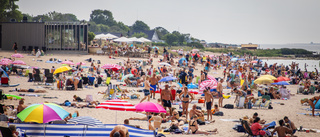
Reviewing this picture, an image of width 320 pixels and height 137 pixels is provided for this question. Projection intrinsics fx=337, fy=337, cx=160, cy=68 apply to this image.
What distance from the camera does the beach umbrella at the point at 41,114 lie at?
749 cm

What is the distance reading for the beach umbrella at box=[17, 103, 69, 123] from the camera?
7492mm

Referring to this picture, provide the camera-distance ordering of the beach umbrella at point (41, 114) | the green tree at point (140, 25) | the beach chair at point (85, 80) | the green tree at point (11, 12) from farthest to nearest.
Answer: the green tree at point (140, 25)
the green tree at point (11, 12)
the beach chair at point (85, 80)
the beach umbrella at point (41, 114)

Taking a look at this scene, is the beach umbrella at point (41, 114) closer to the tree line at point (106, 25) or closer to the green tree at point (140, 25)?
Result: the tree line at point (106, 25)

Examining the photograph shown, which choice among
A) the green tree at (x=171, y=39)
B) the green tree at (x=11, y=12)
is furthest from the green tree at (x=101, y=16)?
the green tree at (x=11, y=12)

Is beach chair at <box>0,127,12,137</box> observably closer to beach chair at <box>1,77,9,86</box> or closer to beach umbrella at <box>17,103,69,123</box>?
beach umbrella at <box>17,103,69,123</box>

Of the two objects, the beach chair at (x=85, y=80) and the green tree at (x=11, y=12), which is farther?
the green tree at (x=11, y=12)

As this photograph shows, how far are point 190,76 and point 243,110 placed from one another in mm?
8337

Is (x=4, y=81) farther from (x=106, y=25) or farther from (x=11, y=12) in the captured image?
(x=106, y=25)

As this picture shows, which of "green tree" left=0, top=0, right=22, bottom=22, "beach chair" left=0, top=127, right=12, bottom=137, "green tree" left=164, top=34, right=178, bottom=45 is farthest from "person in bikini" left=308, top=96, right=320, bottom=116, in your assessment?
"green tree" left=164, top=34, right=178, bottom=45

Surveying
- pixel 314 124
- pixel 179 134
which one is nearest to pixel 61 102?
pixel 179 134

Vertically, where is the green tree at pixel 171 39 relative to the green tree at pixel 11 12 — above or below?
below

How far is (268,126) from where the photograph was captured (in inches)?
416

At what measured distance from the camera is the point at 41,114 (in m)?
7.56

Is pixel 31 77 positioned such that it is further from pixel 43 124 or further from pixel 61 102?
pixel 43 124
